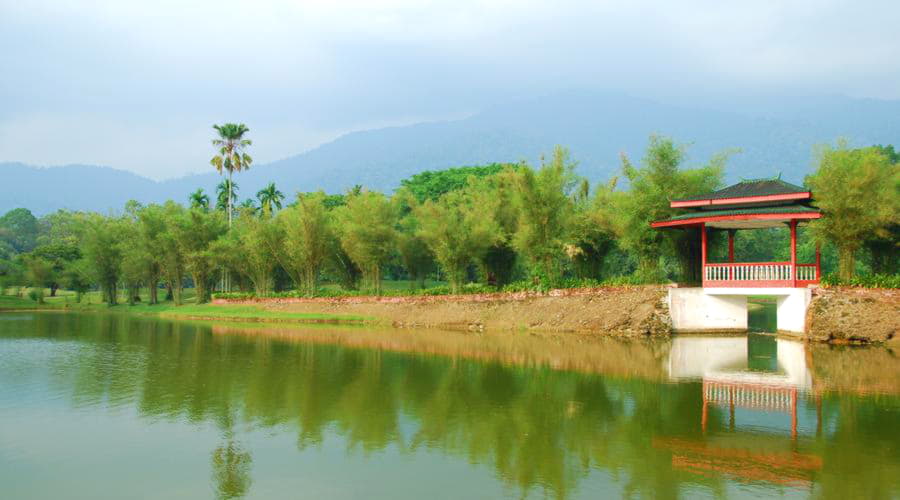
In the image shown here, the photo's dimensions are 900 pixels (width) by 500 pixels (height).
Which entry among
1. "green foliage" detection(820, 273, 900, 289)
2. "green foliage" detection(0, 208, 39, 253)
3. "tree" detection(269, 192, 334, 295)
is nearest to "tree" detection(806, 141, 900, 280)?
"green foliage" detection(820, 273, 900, 289)

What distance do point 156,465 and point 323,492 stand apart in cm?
253

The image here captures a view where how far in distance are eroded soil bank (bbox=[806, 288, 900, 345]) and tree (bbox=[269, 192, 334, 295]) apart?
25487 millimetres

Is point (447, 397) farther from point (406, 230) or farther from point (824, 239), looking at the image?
point (406, 230)

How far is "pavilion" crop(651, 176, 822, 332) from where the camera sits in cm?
2306

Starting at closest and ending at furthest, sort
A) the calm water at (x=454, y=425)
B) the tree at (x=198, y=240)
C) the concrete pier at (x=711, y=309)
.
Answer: the calm water at (x=454, y=425)
the concrete pier at (x=711, y=309)
the tree at (x=198, y=240)

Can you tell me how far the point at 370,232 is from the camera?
3603cm

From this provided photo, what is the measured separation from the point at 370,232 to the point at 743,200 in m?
18.8

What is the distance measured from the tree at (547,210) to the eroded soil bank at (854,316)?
10.3m

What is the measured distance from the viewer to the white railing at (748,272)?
77.3ft

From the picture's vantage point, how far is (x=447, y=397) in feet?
43.4

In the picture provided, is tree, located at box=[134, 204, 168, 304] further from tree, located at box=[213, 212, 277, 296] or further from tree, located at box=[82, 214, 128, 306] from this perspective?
tree, located at box=[213, 212, 277, 296]

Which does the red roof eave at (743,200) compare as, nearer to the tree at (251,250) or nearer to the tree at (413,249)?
the tree at (413,249)

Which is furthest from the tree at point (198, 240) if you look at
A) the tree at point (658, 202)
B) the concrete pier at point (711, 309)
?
the concrete pier at point (711, 309)

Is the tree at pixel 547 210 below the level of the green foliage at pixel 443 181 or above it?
below
